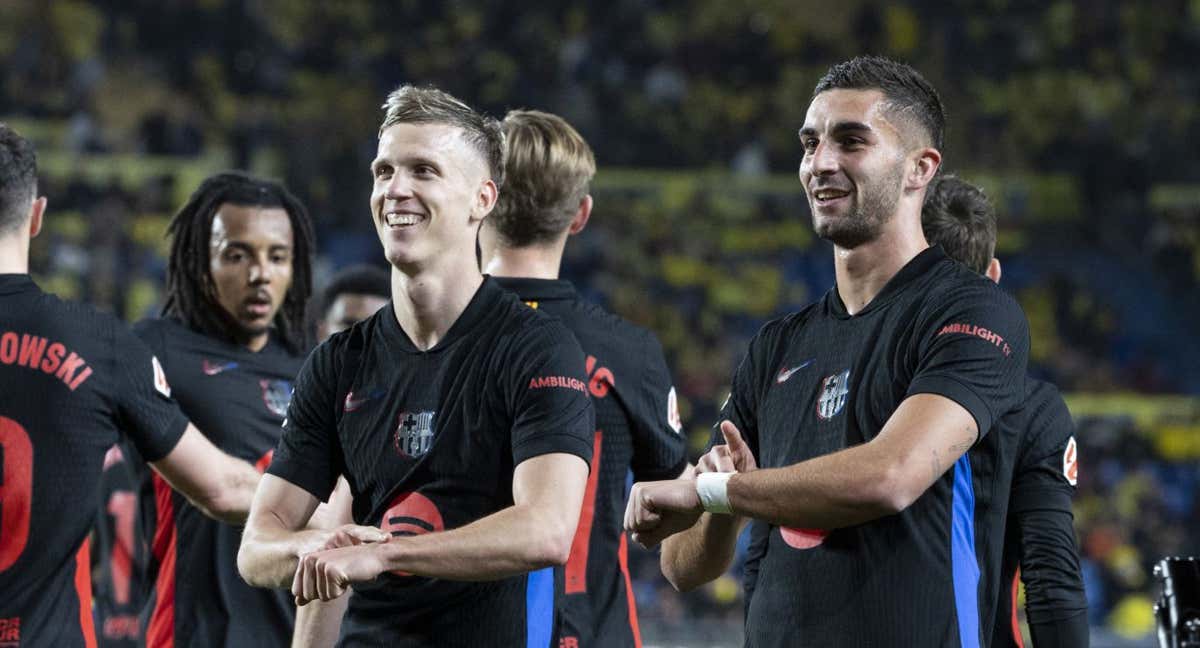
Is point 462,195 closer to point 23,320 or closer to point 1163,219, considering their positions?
point 23,320

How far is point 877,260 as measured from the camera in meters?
3.35

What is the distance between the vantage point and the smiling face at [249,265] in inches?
197

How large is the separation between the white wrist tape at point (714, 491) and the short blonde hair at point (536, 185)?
137 centimetres

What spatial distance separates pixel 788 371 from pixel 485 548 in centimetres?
86

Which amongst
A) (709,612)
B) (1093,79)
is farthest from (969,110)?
(709,612)

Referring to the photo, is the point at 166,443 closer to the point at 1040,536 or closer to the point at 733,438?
the point at 733,438

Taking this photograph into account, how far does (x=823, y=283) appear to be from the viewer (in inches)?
705

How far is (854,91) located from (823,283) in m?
14.7

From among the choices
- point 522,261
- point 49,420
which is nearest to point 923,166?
point 522,261

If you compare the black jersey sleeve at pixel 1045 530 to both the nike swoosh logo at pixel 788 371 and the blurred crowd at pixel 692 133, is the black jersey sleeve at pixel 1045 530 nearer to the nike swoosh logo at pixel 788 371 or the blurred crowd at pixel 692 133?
the nike swoosh logo at pixel 788 371

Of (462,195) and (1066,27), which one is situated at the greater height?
(1066,27)

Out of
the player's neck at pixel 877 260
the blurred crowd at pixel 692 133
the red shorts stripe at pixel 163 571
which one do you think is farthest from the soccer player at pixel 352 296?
the blurred crowd at pixel 692 133

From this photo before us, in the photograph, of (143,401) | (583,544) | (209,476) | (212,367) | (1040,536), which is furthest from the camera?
(212,367)

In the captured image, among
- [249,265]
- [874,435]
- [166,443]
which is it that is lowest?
[874,435]
